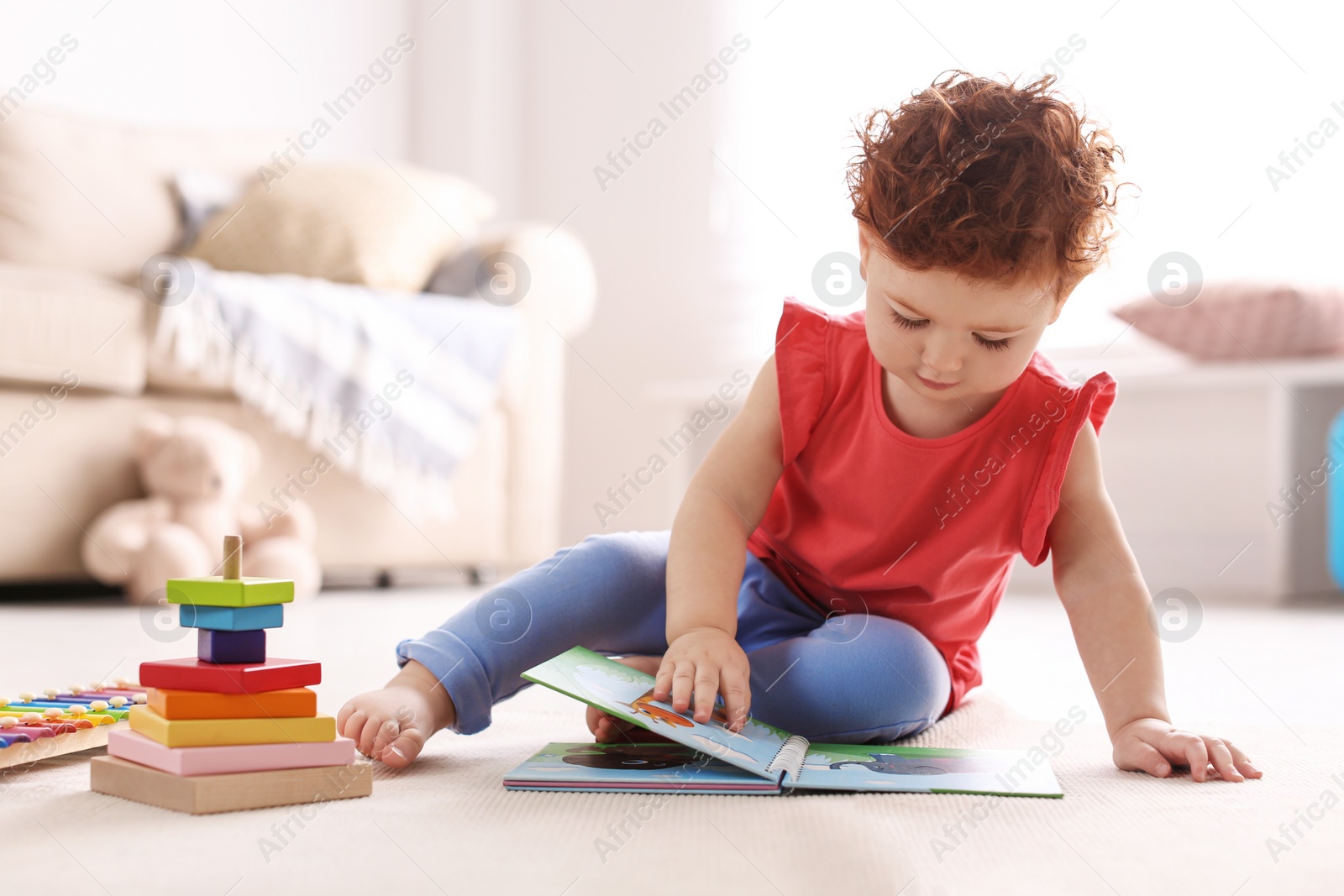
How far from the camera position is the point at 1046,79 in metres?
0.73

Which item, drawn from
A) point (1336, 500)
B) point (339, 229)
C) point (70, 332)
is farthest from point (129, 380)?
point (1336, 500)

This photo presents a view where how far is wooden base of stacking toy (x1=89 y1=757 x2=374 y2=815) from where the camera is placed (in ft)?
1.87

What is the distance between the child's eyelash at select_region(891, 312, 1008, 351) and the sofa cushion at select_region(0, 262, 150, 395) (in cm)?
138

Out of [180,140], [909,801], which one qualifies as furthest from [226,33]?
[909,801]

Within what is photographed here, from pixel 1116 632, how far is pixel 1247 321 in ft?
4.78

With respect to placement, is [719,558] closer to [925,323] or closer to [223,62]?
[925,323]

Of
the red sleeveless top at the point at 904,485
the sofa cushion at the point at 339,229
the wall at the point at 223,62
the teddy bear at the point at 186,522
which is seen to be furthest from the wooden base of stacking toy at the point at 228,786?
the wall at the point at 223,62

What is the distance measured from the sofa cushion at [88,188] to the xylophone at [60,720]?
5.57 feet

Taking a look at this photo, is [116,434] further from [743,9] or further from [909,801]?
[743,9]

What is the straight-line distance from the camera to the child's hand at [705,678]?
66cm

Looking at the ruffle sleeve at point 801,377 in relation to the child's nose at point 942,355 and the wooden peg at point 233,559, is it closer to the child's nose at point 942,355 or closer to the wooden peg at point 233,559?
the child's nose at point 942,355

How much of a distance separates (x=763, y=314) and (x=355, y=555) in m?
1.18

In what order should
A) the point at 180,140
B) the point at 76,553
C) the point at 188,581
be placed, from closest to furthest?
the point at 188,581 < the point at 76,553 < the point at 180,140

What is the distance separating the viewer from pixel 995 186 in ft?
2.24
